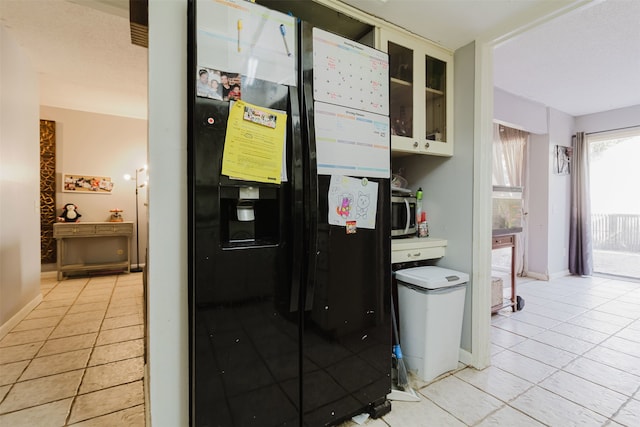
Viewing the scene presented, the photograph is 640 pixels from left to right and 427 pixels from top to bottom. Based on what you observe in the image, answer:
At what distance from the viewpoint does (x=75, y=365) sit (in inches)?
77.7

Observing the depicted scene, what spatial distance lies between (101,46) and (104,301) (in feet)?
8.78

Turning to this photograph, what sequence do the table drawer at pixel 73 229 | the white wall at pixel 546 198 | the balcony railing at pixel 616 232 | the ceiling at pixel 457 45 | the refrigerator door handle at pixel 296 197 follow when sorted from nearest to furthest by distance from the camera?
the refrigerator door handle at pixel 296 197
the ceiling at pixel 457 45
the table drawer at pixel 73 229
the white wall at pixel 546 198
the balcony railing at pixel 616 232

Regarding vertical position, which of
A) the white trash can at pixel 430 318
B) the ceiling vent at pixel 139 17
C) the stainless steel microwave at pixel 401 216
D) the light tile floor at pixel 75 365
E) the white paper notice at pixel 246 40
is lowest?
A: the light tile floor at pixel 75 365

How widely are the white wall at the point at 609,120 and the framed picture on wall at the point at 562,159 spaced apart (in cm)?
42

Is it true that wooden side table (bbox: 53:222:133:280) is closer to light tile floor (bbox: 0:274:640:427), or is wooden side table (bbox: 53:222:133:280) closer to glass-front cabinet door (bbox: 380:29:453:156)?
light tile floor (bbox: 0:274:640:427)

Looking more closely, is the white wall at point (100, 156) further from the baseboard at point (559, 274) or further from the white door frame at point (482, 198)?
the baseboard at point (559, 274)

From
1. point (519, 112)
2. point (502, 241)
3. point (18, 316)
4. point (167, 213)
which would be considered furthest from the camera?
point (519, 112)

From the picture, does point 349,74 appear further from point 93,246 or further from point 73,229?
point 93,246

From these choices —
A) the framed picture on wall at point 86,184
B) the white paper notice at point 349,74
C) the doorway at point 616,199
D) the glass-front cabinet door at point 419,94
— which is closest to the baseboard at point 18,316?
the framed picture on wall at point 86,184

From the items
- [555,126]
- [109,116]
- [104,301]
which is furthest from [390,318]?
[109,116]

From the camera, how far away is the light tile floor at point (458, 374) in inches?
59.7

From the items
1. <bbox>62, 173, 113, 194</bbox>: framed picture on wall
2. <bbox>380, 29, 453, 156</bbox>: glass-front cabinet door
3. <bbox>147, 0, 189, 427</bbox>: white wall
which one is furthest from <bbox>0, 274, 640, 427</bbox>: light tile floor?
<bbox>62, 173, 113, 194</bbox>: framed picture on wall

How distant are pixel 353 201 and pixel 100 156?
514 cm

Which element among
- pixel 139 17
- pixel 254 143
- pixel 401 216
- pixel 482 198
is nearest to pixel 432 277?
pixel 401 216
